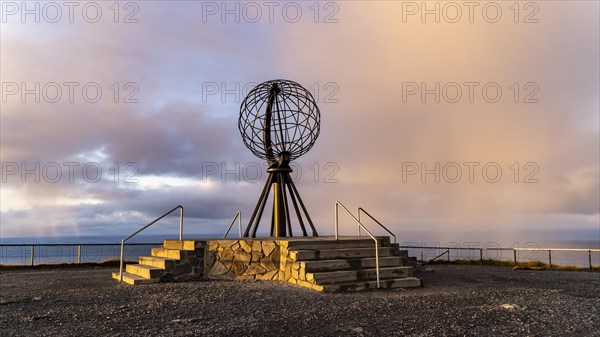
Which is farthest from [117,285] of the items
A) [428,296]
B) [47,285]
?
[428,296]

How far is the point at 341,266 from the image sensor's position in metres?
9.47

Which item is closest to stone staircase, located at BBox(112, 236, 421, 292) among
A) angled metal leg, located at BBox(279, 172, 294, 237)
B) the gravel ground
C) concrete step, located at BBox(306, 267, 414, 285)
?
concrete step, located at BBox(306, 267, 414, 285)

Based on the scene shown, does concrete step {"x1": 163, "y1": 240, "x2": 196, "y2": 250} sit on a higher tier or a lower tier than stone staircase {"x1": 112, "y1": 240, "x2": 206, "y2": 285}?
higher

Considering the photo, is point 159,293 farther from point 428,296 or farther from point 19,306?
point 428,296

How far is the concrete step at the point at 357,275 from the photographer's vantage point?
29.1 feet

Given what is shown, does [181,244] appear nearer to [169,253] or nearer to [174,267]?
[169,253]

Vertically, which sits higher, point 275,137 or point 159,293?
point 275,137

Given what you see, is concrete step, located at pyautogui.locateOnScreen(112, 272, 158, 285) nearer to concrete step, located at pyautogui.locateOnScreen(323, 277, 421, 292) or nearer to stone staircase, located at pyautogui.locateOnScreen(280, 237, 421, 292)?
stone staircase, located at pyautogui.locateOnScreen(280, 237, 421, 292)

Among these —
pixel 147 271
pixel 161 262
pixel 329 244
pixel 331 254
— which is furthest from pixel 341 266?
pixel 147 271

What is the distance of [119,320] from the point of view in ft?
20.2

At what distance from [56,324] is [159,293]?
7.86 ft

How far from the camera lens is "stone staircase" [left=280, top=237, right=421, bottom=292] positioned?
8.91 metres

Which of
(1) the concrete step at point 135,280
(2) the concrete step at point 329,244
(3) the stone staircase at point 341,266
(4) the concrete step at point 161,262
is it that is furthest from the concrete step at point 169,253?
(2) the concrete step at point 329,244

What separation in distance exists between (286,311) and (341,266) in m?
2.99
